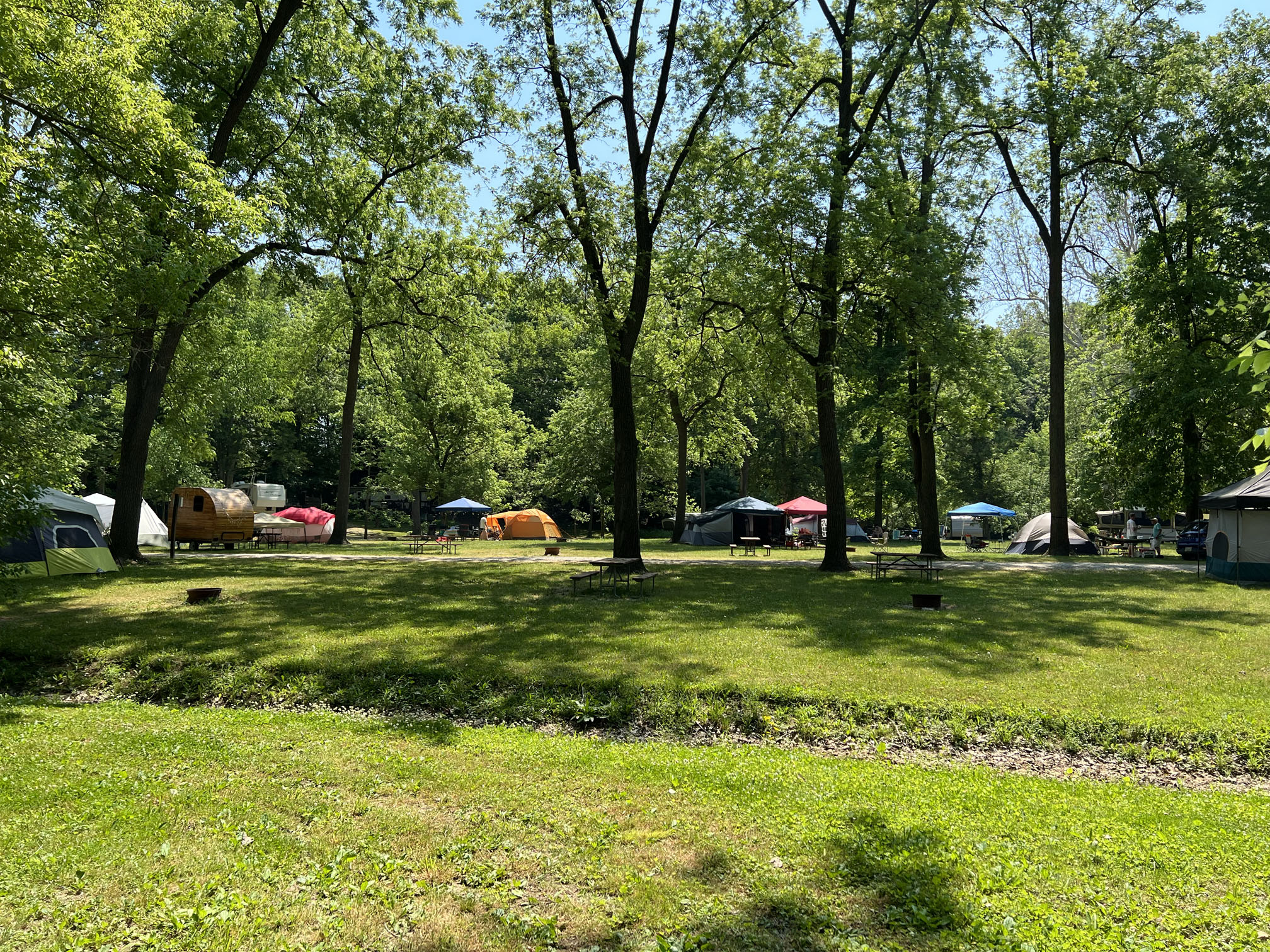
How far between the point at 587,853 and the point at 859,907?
1.52 meters

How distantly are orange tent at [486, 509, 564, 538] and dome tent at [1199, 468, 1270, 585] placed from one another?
99.1 ft

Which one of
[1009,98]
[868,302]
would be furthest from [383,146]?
[1009,98]

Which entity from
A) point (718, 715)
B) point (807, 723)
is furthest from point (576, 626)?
point (807, 723)

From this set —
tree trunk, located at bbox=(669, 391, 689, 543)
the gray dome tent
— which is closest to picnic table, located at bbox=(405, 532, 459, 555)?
tree trunk, located at bbox=(669, 391, 689, 543)

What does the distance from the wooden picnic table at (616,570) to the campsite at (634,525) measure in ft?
0.46

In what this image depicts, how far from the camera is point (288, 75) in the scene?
19.3 meters

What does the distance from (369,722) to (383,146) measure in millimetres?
17053

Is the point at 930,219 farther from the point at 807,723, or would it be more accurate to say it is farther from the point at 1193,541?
the point at 807,723

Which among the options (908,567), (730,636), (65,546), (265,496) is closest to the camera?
(730,636)

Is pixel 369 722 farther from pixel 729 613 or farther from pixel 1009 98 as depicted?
pixel 1009 98

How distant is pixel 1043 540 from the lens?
30578 millimetres

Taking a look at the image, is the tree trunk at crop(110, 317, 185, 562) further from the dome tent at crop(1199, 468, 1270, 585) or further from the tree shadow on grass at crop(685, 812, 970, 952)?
the dome tent at crop(1199, 468, 1270, 585)

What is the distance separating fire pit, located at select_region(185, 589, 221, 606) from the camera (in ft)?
41.8

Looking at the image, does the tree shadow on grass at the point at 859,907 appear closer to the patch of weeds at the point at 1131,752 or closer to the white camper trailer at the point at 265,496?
the patch of weeds at the point at 1131,752
